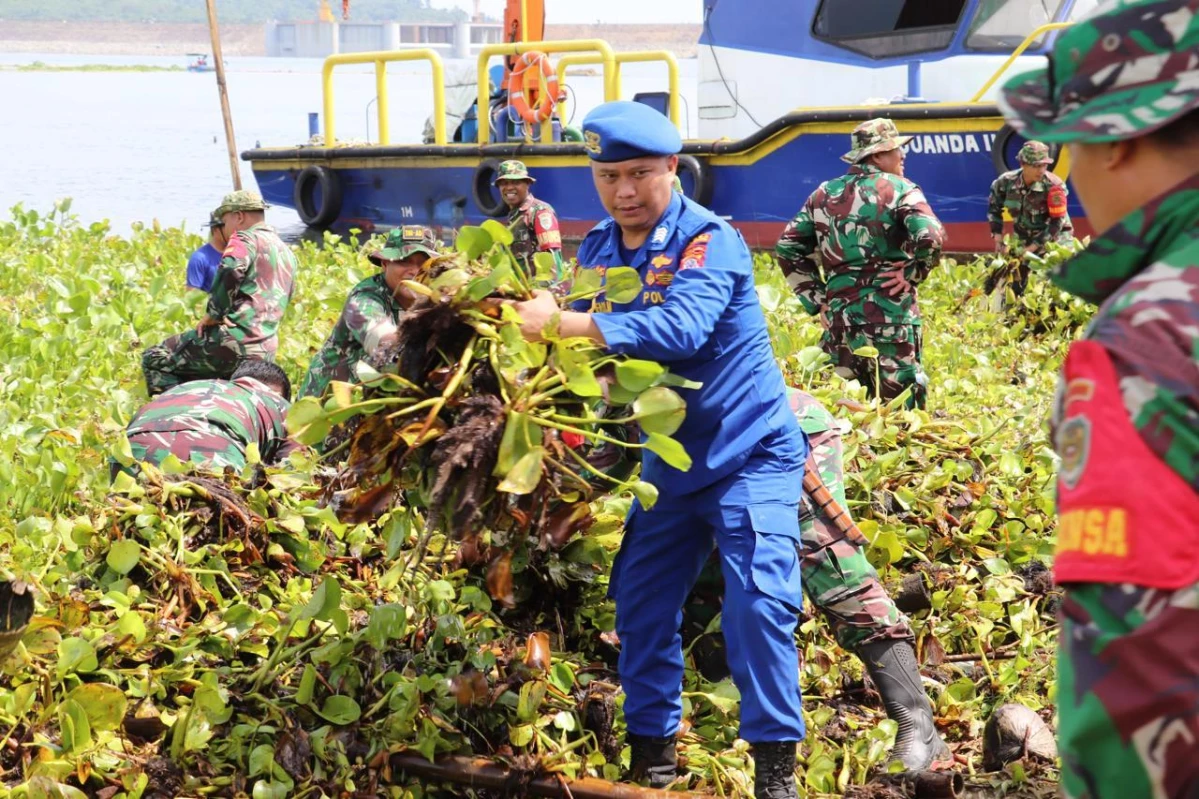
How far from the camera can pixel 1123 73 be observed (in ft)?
5.08

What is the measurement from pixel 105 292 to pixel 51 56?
136 meters

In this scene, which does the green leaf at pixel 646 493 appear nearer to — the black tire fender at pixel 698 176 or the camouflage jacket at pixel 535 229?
the camouflage jacket at pixel 535 229

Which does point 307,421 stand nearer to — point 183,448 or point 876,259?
point 183,448

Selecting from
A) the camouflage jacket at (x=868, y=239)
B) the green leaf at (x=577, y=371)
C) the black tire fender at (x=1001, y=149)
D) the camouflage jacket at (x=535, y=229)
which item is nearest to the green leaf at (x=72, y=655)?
the green leaf at (x=577, y=371)

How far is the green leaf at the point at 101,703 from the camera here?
3.36 metres

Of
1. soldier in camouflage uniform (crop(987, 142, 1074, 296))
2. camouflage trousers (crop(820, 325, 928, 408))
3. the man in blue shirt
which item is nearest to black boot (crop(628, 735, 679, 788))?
camouflage trousers (crop(820, 325, 928, 408))

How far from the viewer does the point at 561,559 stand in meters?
4.11

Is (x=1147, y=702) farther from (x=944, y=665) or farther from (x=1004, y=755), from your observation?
(x=944, y=665)

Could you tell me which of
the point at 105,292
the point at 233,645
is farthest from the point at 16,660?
the point at 105,292

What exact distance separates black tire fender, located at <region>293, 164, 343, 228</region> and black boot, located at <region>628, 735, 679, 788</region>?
13296mm

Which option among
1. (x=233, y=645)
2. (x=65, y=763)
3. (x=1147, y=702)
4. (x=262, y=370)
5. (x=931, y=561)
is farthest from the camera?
(x=262, y=370)

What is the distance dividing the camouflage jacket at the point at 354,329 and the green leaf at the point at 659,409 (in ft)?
8.17

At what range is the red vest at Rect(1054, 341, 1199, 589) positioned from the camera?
1438 mm

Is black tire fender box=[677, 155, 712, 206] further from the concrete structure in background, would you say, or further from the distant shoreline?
the distant shoreline
